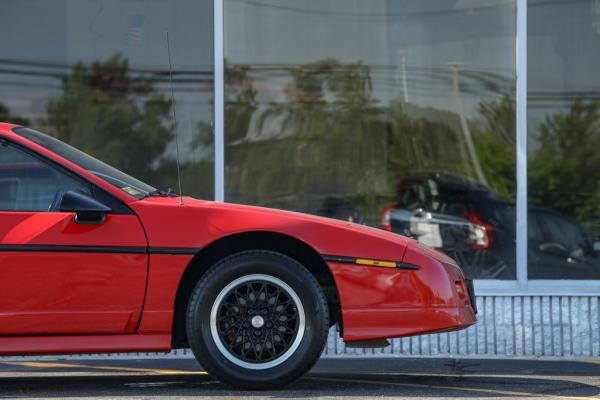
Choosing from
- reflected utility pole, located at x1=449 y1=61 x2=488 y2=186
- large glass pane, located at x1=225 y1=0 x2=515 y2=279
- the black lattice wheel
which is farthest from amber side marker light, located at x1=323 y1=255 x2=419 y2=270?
reflected utility pole, located at x1=449 y1=61 x2=488 y2=186

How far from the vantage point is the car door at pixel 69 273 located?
5.95 metres

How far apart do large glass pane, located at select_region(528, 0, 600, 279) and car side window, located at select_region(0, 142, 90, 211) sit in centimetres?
450

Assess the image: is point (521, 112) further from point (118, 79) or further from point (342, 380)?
point (342, 380)

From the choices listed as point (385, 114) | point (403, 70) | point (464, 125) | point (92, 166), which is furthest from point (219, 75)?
point (92, 166)

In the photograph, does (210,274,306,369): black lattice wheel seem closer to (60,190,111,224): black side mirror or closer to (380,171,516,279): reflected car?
(60,190,111,224): black side mirror

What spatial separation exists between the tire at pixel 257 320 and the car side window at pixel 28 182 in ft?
2.82

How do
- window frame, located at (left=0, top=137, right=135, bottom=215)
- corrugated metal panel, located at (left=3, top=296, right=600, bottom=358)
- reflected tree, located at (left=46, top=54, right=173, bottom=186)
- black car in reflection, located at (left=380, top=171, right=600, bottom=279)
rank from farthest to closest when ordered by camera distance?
reflected tree, located at (left=46, top=54, right=173, bottom=186) → black car in reflection, located at (left=380, top=171, right=600, bottom=279) → corrugated metal panel, located at (left=3, top=296, right=600, bottom=358) → window frame, located at (left=0, top=137, right=135, bottom=215)

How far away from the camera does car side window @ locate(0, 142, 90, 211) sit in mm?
6113

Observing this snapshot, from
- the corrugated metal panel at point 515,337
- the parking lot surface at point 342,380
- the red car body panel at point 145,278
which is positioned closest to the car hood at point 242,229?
the red car body panel at point 145,278

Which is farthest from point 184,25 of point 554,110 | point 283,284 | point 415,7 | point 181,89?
point 283,284

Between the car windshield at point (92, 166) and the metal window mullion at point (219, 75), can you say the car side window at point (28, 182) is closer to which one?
the car windshield at point (92, 166)

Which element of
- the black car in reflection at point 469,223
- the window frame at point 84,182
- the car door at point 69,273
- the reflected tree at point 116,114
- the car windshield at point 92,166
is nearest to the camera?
the car door at point 69,273

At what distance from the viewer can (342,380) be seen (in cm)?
682

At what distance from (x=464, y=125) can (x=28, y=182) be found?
434cm
